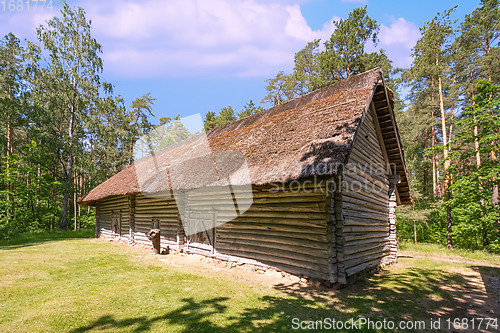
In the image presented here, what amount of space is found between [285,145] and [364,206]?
3290 millimetres

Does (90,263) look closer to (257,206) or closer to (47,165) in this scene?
(257,206)

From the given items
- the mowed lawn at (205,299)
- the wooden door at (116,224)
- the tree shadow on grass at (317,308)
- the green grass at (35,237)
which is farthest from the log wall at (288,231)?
the green grass at (35,237)

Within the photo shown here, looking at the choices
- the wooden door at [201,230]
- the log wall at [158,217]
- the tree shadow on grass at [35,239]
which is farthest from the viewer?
the tree shadow on grass at [35,239]

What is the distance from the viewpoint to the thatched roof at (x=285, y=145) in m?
5.80

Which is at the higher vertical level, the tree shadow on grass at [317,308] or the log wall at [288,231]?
the log wall at [288,231]

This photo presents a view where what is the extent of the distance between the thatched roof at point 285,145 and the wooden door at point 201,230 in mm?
1449

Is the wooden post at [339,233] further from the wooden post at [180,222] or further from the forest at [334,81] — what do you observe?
the forest at [334,81]

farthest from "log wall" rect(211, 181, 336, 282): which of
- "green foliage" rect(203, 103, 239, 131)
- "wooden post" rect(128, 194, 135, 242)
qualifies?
"green foliage" rect(203, 103, 239, 131)

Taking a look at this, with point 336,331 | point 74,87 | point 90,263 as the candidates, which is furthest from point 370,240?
point 74,87

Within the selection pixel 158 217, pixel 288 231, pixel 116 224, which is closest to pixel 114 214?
pixel 116 224

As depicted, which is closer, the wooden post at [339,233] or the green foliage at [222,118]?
the wooden post at [339,233]

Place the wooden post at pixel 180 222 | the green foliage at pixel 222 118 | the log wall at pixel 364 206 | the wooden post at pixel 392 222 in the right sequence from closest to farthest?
the log wall at pixel 364 206, the wooden post at pixel 392 222, the wooden post at pixel 180 222, the green foliage at pixel 222 118

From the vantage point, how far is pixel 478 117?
11.5 meters

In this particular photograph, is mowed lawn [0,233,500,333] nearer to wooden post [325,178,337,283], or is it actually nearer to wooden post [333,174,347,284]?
wooden post [333,174,347,284]
